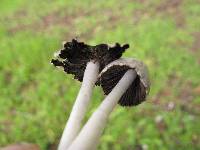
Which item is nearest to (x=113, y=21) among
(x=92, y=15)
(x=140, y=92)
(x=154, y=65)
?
(x=92, y=15)

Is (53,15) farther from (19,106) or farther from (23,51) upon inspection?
(19,106)

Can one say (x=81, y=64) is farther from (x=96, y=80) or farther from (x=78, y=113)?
(x=78, y=113)

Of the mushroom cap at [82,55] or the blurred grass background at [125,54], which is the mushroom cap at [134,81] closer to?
the mushroom cap at [82,55]

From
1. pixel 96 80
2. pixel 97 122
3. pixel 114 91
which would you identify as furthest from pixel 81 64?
pixel 97 122

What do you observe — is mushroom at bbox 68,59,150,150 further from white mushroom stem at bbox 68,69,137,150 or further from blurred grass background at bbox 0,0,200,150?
blurred grass background at bbox 0,0,200,150

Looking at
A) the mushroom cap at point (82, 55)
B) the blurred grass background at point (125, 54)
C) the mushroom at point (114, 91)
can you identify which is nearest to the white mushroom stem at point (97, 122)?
the mushroom at point (114, 91)

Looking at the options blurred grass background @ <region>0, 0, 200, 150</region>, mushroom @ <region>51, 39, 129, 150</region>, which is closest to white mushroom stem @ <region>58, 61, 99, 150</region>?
mushroom @ <region>51, 39, 129, 150</region>
